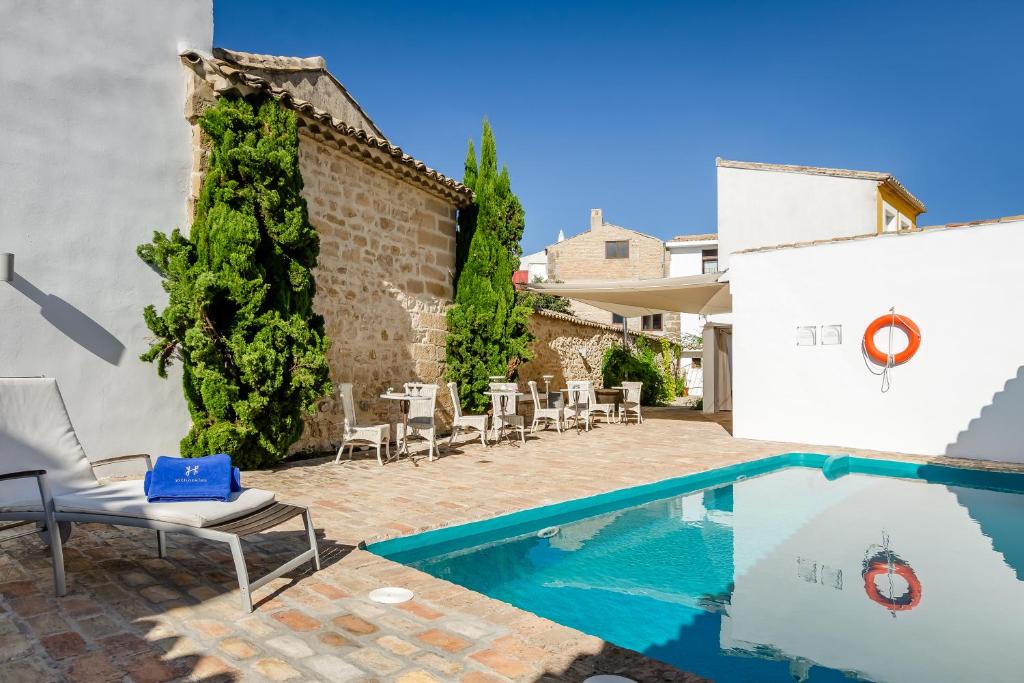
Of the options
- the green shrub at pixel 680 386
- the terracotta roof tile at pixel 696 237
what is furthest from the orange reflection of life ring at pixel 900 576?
the terracotta roof tile at pixel 696 237

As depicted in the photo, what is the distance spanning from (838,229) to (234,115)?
13.4 meters

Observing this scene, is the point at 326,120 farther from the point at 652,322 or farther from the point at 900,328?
the point at 652,322

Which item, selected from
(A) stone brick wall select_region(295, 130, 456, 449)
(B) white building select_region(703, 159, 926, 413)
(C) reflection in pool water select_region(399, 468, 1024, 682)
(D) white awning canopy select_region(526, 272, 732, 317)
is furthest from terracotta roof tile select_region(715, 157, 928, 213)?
(C) reflection in pool water select_region(399, 468, 1024, 682)

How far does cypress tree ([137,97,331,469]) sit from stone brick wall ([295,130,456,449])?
1020 millimetres

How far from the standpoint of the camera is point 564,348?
53.1 ft

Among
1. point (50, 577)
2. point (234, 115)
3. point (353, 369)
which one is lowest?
point (50, 577)

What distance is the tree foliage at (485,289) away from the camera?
35.5ft

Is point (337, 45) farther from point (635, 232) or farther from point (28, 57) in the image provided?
point (635, 232)

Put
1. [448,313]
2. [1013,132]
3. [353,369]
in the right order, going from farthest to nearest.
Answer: [1013,132], [448,313], [353,369]

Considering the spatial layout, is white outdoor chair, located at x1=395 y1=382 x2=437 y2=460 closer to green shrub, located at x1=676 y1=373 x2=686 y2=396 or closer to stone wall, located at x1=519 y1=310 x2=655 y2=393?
stone wall, located at x1=519 y1=310 x2=655 y2=393

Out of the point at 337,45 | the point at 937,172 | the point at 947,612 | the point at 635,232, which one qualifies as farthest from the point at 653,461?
the point at 635,232

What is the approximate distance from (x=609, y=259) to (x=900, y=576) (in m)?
28.2

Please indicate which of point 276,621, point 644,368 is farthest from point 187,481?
point 644,368

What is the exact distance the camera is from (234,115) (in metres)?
6.87
